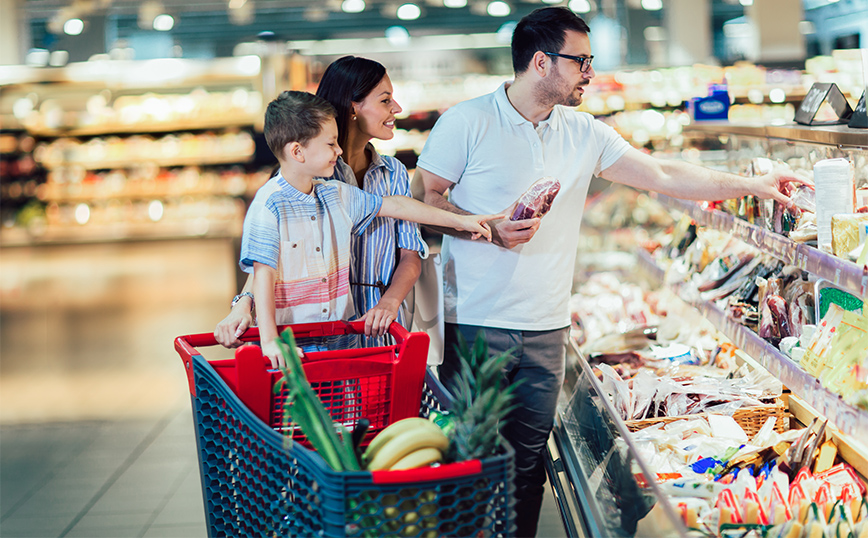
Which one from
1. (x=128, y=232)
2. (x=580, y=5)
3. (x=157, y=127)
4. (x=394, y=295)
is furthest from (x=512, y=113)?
(x=128, y=232)

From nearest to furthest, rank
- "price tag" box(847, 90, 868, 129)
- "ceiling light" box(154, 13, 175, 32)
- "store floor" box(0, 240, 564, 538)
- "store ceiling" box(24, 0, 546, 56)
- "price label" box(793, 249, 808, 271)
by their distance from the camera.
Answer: "price label" box(793, 249, 808, 271)
"price tag" box(847, 90, 868, 129)
"store floor" box(0, 240, 564, 538)
"ceiling light" box(154, 13, 175, 32)
"store ceiling" box(24, 0, 546, 56)

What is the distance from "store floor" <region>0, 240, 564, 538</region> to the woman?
1.35 metres

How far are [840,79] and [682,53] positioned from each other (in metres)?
3.41

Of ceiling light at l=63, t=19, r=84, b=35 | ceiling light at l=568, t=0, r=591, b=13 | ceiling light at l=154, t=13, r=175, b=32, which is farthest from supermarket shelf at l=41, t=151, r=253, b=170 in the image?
ceiling light at l=568, t=0, r=591, b=13

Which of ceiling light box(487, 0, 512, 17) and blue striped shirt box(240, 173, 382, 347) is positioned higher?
ceiling light box(487, 0, 512, 17)

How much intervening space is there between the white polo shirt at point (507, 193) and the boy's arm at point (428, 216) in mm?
299

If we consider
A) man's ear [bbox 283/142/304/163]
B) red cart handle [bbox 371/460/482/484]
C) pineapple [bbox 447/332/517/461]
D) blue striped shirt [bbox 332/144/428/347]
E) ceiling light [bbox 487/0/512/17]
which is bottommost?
red cart handle [bbox 371/460/482/484]

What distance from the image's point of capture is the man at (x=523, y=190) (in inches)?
88.4

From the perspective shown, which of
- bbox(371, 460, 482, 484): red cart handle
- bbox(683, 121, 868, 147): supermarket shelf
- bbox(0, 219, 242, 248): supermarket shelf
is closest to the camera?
bbox(371, 460, 482, 484): red cart handle

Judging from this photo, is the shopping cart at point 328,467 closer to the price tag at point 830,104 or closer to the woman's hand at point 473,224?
the woman's hand at point 473,224

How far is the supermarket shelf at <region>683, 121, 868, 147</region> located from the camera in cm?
203

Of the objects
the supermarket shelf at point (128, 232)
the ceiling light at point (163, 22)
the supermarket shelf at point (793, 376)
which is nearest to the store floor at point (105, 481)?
the supermarket shelf at point (793, 376)

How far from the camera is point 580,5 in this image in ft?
36.8

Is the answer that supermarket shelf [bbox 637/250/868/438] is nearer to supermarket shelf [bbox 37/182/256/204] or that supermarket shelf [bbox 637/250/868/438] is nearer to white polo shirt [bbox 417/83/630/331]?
white polo shirt [bbox 417/83/630/331]
